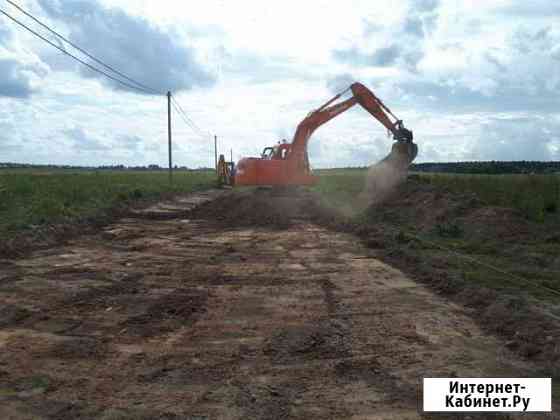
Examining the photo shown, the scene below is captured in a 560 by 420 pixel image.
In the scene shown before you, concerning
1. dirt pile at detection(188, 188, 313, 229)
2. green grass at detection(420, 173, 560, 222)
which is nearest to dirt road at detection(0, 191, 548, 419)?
green grass at detection(420, 173, 560, 222)

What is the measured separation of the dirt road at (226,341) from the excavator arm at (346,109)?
15.0 metres

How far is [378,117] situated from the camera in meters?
28.5

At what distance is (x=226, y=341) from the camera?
24.5 ft

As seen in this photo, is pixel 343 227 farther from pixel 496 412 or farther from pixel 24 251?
pixel 496 412

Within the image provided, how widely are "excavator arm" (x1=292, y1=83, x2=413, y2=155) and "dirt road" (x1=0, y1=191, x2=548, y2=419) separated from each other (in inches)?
592

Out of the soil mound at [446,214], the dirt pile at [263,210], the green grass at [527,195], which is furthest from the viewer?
the dirt pile at [263,210]

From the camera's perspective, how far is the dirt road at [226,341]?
5578mm

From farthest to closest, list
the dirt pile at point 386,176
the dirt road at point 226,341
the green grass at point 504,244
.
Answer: the dirt pile at point 386,176, the green grass at point 504,244, the dirt road at point 226,341

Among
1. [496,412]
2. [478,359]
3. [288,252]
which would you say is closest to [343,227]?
[288,252]

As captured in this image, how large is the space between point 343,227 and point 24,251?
984 cm

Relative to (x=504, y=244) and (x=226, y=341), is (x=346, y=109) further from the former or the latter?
(x=226, y=341)

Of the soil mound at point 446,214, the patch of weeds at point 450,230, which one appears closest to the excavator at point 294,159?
the soil mound at point 446,214

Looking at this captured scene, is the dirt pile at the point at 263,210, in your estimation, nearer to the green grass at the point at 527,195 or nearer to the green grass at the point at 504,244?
the green grass at the point at 504,244

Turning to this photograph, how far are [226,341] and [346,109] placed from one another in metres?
24.1
